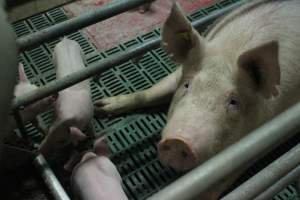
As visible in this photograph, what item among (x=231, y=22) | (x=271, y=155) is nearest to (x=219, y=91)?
(x=231, y=22)

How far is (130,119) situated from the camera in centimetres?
262

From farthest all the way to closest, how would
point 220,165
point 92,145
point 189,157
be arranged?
point 92,145, point 189,157, point 220,165

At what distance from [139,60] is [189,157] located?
117 cm

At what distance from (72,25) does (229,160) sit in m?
0.97

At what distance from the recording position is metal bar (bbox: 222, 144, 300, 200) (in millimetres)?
1114

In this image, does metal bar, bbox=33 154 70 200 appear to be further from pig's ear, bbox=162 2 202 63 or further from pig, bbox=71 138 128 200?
pig's ear, bbox=162 2 202 63

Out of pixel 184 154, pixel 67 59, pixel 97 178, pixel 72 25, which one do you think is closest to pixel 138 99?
pixel 67 59

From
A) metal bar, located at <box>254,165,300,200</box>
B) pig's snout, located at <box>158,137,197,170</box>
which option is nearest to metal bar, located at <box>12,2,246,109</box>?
pig's snout, located at <box>158,137,197,170</box>

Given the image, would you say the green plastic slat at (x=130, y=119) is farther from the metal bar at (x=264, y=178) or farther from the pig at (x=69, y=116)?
the metal bar at (x=264, y=178)

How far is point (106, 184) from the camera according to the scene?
77.7 inches

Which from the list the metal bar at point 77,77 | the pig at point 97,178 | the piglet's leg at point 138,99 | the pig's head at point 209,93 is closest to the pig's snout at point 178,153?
the pig's head at point 209,93

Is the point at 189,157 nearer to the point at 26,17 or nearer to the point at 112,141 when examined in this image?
the point at 112,141

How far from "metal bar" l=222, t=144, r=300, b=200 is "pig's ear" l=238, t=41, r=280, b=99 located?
2.13 ft

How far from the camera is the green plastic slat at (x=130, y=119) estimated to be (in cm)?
240
